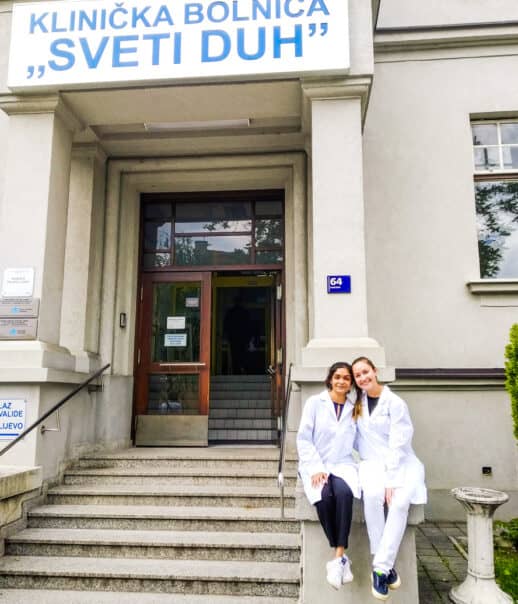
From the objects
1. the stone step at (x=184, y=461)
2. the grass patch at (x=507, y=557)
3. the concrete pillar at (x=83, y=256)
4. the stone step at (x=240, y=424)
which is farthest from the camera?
the stone step at (x=240, y=424)

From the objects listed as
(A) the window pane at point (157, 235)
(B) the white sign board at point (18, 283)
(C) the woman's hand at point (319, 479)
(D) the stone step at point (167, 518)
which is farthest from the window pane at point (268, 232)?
(C) the woman's hand at point (319, 479)

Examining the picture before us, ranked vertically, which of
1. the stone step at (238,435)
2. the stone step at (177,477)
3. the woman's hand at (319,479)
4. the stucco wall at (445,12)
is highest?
the stucco wall at (445,12)

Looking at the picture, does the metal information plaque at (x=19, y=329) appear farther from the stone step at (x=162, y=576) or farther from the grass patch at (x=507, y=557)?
the grass patch at (x=507, y=557)

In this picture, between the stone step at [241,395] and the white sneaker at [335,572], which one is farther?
the stone step at [241,395]

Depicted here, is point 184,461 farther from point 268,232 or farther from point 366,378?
point 268,232

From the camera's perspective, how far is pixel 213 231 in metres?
7.20

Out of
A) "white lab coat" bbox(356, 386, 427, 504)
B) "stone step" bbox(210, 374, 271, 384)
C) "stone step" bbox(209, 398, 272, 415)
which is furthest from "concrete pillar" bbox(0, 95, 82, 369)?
"stone step" bbox(210, 374, 271, 384)

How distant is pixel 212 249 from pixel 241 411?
10.7 ft

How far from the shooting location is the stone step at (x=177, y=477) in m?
5.12

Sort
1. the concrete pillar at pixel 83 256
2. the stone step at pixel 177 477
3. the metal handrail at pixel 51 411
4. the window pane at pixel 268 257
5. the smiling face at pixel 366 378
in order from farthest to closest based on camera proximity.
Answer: the window pane at pixel 268 257 → the concrete pillar at pixel 83 256 → the stone step at pixel 177 477 → the metal handrail at pixel 51 411 → the smiling face at pixel 366 378

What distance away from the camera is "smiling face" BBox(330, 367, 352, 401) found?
147 inches

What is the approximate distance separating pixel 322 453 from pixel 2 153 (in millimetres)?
5767

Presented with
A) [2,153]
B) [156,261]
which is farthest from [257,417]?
[2,153]

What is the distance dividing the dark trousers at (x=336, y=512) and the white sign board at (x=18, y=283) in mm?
3504
